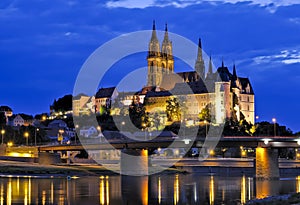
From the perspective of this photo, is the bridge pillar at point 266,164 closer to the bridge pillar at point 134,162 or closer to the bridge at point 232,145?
the bridge at point 232,145

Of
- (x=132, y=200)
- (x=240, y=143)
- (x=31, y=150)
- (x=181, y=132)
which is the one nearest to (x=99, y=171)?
(x=31, y=150)

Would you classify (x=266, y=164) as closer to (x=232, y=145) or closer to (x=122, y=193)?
(x=232, y=145)

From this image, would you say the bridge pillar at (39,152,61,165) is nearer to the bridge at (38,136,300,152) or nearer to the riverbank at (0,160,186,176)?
the riverbank at (0,160,186,176)

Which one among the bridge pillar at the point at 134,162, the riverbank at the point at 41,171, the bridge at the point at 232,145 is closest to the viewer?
the riverbank at the point at 41,171

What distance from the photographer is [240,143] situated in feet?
318

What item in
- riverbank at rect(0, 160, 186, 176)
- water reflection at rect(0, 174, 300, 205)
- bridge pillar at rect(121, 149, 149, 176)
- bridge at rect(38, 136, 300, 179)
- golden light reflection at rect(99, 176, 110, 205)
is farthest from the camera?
bridge pillar at rect(121, 149, 149, 176)

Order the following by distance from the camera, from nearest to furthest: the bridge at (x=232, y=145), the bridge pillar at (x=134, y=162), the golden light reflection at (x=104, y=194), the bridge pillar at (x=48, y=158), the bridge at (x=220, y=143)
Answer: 1. the golden light reflection at (x=104, y=194)
2. the bridge at (x=220, y=143)
3. the bridge at (x=232, y=145)
4. the bridge pillar at (x=134, y=162)
5. the bridge pillar at (x=48, y=158)

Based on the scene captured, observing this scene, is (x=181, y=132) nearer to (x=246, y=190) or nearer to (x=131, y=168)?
(x=131, y=168)

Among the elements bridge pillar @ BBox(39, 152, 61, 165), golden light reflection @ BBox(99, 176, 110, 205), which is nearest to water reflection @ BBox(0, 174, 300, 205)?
golden light reflection @ BBox(99, 176, 110, 205)

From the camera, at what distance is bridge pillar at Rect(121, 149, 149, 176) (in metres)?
104

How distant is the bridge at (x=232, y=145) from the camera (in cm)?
9518

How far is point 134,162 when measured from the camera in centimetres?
10512

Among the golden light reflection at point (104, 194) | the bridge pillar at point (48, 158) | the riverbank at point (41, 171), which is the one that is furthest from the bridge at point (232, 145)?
the golden light reflection at point (104, 194)

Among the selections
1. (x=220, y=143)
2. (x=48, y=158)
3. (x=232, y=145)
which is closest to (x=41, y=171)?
(x=48, y=158)
